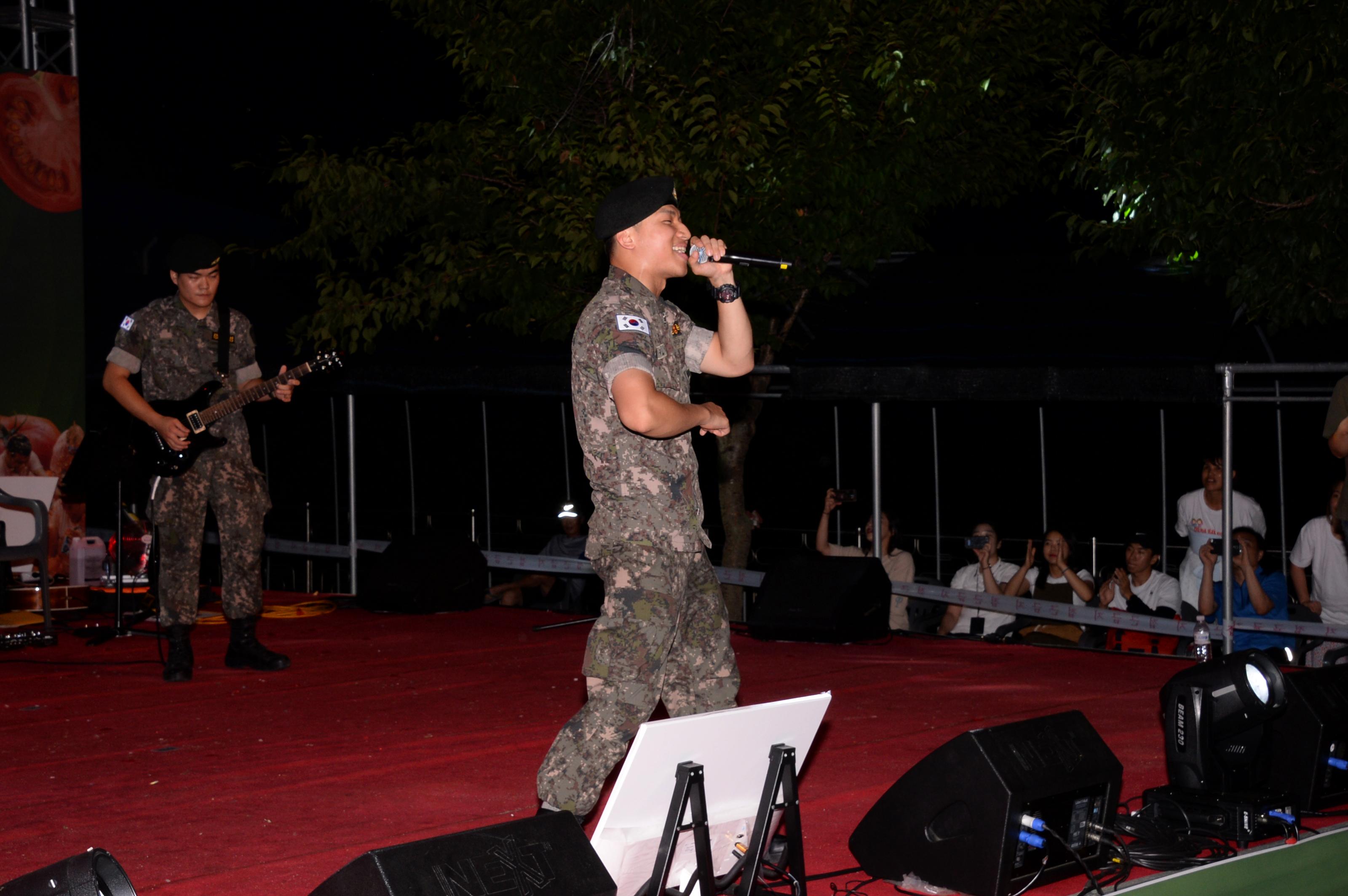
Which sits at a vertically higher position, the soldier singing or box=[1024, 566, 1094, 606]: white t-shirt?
the soldier singing

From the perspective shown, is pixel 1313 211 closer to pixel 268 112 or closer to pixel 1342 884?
pixel 1342 884

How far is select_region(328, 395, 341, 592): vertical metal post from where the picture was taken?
504 inches

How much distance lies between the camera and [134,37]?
77.8 feet

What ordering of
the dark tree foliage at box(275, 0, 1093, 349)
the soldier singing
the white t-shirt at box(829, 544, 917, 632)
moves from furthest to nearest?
the white t-shirt at box(829, 544, 917, 632)
the dark tree foliage at box(275, 0, 1093, 349)
the soldier singing

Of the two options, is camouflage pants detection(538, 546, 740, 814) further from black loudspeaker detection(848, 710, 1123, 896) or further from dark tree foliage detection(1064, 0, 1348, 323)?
dark tree foliage detection(1064, 0, 1348, 323)

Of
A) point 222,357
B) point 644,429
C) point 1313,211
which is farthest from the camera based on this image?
point 1313,211

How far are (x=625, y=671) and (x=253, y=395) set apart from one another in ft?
12.0

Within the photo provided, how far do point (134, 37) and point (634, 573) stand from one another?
77.6 ft

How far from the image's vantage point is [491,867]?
2572mm

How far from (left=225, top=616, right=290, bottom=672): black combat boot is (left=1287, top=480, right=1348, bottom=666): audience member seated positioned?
5990mm

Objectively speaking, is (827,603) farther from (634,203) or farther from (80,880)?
(80,880)

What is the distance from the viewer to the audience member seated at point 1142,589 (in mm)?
8531

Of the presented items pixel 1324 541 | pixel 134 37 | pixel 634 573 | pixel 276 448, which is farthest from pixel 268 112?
pixel 634 573

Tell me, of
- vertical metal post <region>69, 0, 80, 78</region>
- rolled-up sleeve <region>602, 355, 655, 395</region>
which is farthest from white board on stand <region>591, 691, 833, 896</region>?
vertical metal post <region>69, 0, 80, 78</region>
